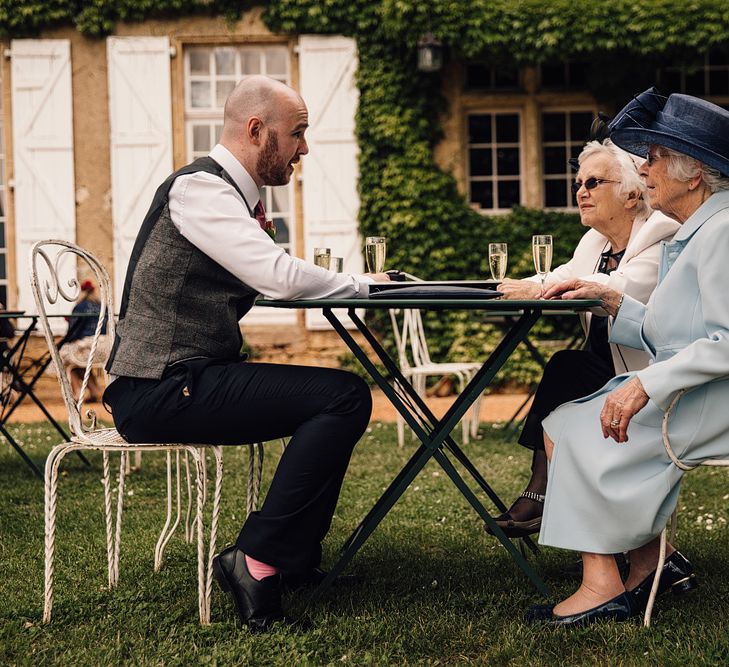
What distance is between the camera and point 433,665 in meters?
2.51

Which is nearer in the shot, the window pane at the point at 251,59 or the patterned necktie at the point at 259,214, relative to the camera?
the patterned necktie at the point at 259,214

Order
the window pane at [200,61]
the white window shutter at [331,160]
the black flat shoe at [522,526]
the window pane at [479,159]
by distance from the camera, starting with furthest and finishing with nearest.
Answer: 1. the window pane at [479,159]
2. the window pane at [200,61]
3. the white window shutter at [331,160]
4. the black flat shoe at [522,526]

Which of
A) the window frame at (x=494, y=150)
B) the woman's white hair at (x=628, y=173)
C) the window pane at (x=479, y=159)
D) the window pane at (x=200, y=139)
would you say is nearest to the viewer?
the woman's white hair at (x=628, y=173)

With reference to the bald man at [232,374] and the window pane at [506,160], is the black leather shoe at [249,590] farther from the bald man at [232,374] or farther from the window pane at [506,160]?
the window pane at [506,160]

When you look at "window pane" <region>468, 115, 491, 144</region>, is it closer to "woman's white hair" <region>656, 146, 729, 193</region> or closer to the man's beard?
the man's beard

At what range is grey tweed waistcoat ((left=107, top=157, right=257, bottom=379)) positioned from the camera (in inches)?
109

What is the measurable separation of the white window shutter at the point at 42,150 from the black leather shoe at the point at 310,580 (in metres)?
6.54

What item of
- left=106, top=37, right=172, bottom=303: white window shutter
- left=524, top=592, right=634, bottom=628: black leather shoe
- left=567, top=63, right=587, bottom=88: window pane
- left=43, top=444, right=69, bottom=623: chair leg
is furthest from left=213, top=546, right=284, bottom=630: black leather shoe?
left=567, top=63, right=587, bottom=88: window pane

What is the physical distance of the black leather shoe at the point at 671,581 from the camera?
289 centimetres

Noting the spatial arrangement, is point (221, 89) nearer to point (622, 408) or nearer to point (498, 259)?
point (498, 259)

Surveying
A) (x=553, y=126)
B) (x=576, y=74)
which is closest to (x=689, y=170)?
(x=553, y=126)

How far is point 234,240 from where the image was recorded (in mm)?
2734

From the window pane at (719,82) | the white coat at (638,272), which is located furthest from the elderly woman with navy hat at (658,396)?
the window pane at (719,82)

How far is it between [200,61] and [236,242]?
7.12 meters
